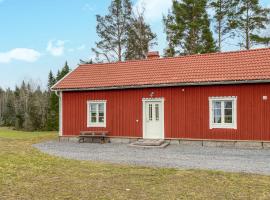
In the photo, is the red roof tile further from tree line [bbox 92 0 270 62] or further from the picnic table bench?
tree line [bbox 92 0 270 62]

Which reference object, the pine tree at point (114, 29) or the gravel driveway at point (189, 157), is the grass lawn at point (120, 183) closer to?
the gravel driveway at point (189, 157)

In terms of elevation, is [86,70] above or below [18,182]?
above

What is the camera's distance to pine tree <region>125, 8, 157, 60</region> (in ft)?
114

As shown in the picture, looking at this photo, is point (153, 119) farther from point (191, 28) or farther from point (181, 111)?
point (191, 28)

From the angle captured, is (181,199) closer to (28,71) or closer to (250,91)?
(250,91)

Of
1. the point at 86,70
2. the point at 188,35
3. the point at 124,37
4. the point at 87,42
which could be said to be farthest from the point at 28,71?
the point at 86,70

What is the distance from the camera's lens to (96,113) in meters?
19.3

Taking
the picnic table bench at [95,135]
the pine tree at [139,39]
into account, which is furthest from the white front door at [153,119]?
the pine tree at [139,39]

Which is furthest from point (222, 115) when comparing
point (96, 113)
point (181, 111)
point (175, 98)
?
point (96, 113)

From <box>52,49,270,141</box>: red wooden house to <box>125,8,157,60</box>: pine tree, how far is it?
13801 mm

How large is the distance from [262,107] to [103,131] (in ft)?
28.3

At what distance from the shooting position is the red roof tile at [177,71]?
1627 cm

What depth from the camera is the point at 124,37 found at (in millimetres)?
35062

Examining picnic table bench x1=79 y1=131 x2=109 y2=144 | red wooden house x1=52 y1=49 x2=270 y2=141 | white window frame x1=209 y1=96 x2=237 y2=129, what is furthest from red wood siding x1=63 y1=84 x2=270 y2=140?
picnic table bench x1=79 y1=131 x2=109 y2=144
